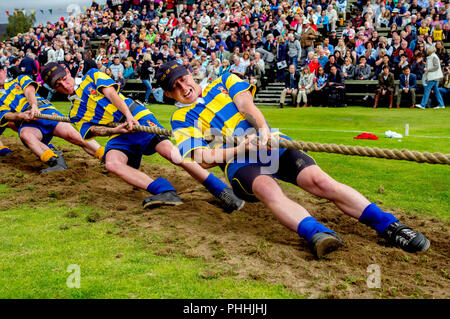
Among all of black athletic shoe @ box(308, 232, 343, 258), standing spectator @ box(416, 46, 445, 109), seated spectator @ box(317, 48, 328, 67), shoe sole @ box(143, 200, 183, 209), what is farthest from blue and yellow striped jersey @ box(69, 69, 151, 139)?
seated spectator @ box(317, 48, 328, 67)

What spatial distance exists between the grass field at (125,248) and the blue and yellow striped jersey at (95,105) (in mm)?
1232

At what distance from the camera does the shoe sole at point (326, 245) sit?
3014mm

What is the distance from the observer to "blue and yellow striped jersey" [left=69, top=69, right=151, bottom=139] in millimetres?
5484

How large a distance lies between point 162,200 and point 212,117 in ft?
4.12

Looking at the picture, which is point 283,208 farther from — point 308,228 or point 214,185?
point 214,185

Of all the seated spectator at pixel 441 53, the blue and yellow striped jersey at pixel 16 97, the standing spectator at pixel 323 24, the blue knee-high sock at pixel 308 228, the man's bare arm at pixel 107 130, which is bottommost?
the blue knee-high sock at pixel 308 228

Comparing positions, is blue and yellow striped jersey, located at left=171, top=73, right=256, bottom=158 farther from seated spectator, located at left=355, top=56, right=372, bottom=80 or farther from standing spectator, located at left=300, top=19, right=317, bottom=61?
standing spectator, located at left=300, top=19, right=317, bottom=61

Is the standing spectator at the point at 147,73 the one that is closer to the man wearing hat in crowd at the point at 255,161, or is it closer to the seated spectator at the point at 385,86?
the seated spectator at the point at 385,86

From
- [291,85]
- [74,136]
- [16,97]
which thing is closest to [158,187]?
[74,136]

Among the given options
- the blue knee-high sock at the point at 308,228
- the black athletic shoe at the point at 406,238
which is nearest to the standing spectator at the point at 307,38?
the black athletic shoe at the point at 406,238

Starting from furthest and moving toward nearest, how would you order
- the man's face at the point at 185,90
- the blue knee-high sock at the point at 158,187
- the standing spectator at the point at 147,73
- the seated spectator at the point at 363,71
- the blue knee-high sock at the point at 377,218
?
the standing spectator at the point at 147,73
the seated spectator at the point at 363,71
the blue knee-high sock at the point at 158,187
the man's face at the point at 185,90
the blue knee-high sock at the point at 377,218

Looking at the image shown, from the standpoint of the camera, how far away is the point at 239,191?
376 centimetres

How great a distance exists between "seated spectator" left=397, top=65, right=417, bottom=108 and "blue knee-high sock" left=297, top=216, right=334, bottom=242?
12.2 metres

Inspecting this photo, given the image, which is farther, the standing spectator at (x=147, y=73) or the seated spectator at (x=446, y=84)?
the standing spectator at (x=147, y=73)
